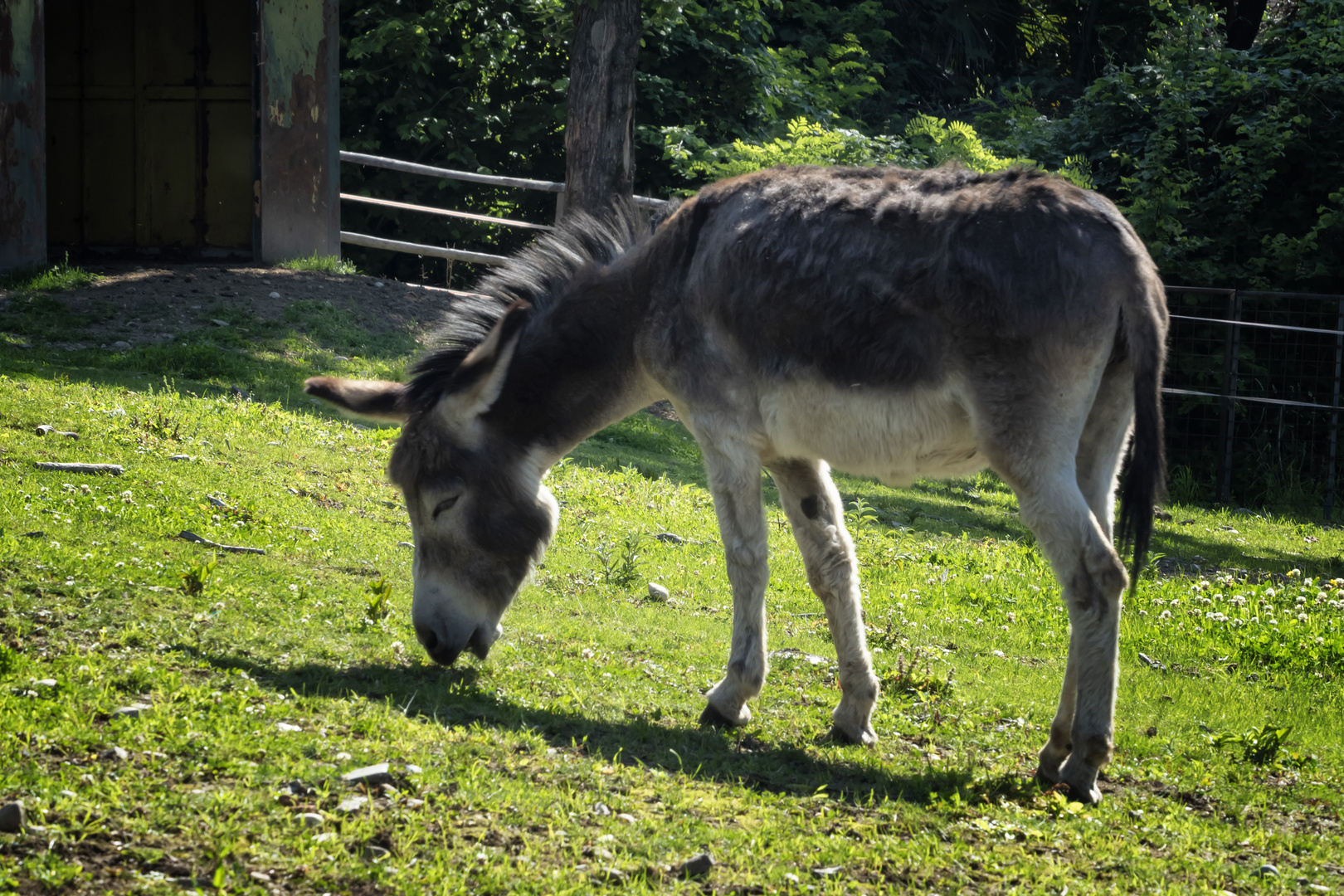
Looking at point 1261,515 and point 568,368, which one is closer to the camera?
point 568,368

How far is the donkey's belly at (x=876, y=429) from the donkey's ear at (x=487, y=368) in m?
1.12

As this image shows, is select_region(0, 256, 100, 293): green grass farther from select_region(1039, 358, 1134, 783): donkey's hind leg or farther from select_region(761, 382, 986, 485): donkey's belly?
select_region(1039, 358, 1134, 783): donkey's hind leg

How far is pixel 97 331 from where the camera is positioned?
10.8 metres

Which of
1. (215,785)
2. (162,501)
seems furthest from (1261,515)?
(215,785)

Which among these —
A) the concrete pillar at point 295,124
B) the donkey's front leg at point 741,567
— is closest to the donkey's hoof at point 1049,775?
the donkey's front leg at point 741,567

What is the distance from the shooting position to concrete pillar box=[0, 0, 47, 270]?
12.3 m

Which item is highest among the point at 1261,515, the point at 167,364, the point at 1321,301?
the point at 1321,301

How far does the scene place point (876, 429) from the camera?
163 inches

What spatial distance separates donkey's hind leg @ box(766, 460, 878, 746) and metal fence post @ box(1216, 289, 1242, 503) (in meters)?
10.3

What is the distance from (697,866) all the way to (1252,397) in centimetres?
1251

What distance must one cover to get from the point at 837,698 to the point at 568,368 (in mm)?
1962

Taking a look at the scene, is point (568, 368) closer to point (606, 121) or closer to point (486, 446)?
point (486, 446)

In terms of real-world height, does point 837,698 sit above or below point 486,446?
below

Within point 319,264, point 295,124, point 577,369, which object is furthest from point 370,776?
point 295,124
